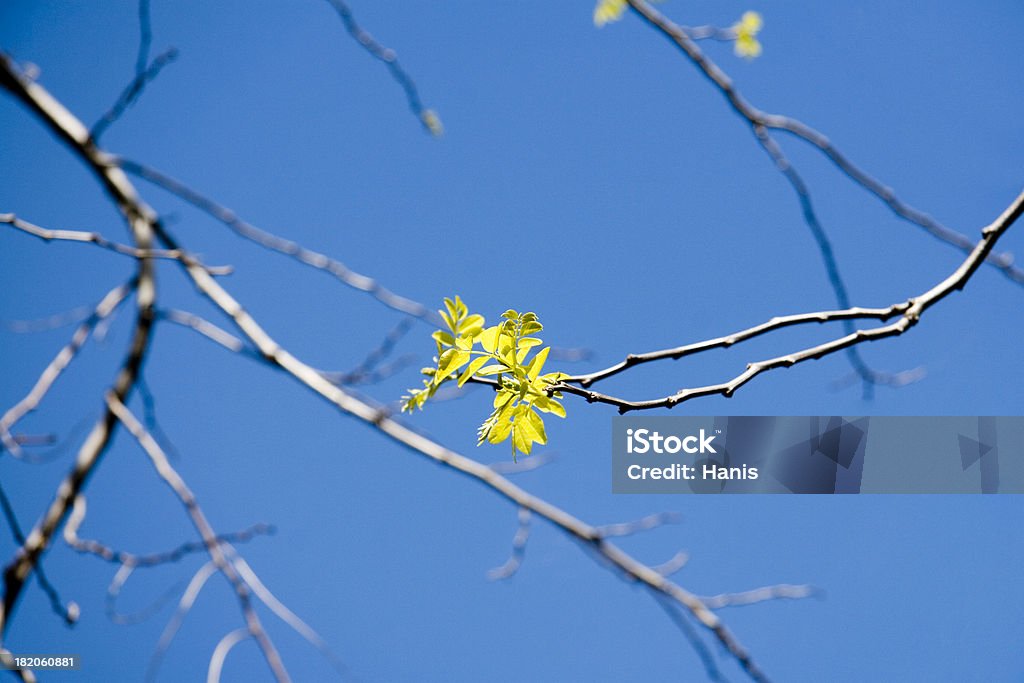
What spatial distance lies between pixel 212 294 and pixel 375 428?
704 mm

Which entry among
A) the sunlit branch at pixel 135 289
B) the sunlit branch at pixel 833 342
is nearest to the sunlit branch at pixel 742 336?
the sunlit branch at pixel 833 342

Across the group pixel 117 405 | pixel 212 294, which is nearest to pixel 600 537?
pixel 212 294

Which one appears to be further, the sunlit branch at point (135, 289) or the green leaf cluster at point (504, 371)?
the sunlit branch at point (135, 289)

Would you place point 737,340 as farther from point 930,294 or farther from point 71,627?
point 71,627

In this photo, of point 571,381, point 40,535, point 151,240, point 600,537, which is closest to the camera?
point 571,381

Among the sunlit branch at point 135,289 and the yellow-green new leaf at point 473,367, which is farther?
the sunlit branch at point 135,289

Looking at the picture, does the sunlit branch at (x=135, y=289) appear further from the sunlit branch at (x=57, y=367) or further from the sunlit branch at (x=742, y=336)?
the sunlit branch at (x=742, y=336)

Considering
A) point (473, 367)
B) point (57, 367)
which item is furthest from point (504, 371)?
point (57, 367)

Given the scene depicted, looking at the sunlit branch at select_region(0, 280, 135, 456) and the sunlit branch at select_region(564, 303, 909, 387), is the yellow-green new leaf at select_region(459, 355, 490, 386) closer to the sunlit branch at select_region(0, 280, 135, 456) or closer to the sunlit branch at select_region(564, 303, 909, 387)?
the sunlit branch at select_region(564, 303, 909, 387)

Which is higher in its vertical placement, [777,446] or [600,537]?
[777,446]

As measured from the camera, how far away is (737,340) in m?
1.01

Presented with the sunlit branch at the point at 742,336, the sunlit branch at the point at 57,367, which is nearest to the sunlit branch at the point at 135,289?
the sunlit branch at the point at 57,367

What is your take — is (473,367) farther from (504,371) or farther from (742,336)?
(742,336)

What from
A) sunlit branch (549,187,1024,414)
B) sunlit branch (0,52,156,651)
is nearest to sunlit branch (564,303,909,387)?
sunlit branch (549,187,1024,414)
